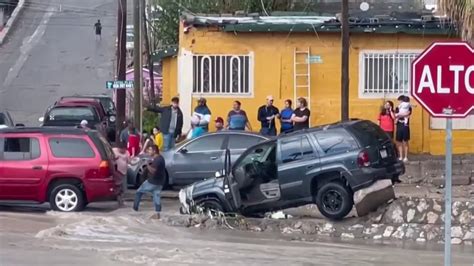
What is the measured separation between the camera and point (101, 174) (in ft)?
67.3

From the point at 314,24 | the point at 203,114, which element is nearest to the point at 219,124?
the point at 203,114

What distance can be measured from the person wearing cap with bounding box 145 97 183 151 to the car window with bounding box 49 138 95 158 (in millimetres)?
6443

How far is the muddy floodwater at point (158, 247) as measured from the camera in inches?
578

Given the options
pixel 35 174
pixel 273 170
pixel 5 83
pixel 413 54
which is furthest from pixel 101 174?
pixel 5 83

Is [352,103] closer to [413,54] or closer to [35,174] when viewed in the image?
[413,54]

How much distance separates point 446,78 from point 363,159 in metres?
9.62

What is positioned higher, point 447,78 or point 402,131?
point 447,78

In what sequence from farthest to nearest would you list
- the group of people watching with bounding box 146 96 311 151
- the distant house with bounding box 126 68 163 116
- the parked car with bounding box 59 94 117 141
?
the distant house with bounding box 126 68 163 116 → the parked car with bounding box 59 94 117 141 → the group of people watching with bounding box 146 96 311 151

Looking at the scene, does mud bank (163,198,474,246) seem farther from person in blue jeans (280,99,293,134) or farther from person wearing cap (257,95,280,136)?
person wearing cap (257,95,280,136)

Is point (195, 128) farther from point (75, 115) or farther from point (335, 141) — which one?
point (335, 141)

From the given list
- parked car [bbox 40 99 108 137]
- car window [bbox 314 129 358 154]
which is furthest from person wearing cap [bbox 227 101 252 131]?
car window [bbox 314 129 358 154]

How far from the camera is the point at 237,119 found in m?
26.7

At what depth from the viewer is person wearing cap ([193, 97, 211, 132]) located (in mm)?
Answer: 27080

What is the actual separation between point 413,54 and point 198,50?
18.3 ft
